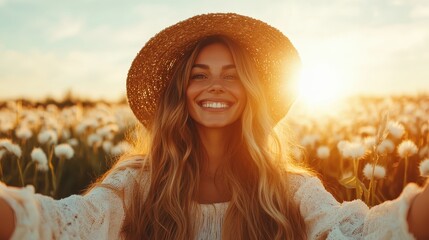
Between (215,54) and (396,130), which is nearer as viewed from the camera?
(215,54)

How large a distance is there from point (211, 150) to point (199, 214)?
475mm

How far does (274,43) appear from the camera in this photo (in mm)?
4461

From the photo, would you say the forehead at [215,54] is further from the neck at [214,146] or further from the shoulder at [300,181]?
the shoulder at [300,181]

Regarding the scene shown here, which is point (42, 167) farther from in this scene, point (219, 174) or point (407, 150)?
point (407, 150)

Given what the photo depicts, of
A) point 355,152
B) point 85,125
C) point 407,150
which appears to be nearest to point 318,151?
point 407,150

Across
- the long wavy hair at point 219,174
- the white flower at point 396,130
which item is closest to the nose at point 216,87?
the long wavy hair at point 219,174

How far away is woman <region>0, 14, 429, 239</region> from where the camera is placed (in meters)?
3.86

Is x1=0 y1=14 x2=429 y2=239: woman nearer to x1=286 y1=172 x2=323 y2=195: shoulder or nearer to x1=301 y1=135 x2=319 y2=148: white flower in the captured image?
x1=286 y1=172 x2=323 y2=195: shoulder

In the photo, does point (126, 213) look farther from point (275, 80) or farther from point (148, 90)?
point (275, 80)

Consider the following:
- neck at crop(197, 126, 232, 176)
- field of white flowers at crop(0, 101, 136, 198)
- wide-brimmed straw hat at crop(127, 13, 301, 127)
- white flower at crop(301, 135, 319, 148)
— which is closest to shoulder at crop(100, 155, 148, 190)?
neck at crop(197, 126, 232, 176)

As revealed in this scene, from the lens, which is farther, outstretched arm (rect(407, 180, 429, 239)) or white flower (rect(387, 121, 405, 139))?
white flower (rect(387, 121, 405, 139))

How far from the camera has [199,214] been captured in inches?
160

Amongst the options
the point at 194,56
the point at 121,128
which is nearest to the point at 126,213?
the point at 194,56

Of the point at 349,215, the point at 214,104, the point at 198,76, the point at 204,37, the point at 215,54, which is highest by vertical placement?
the point at 204,37
